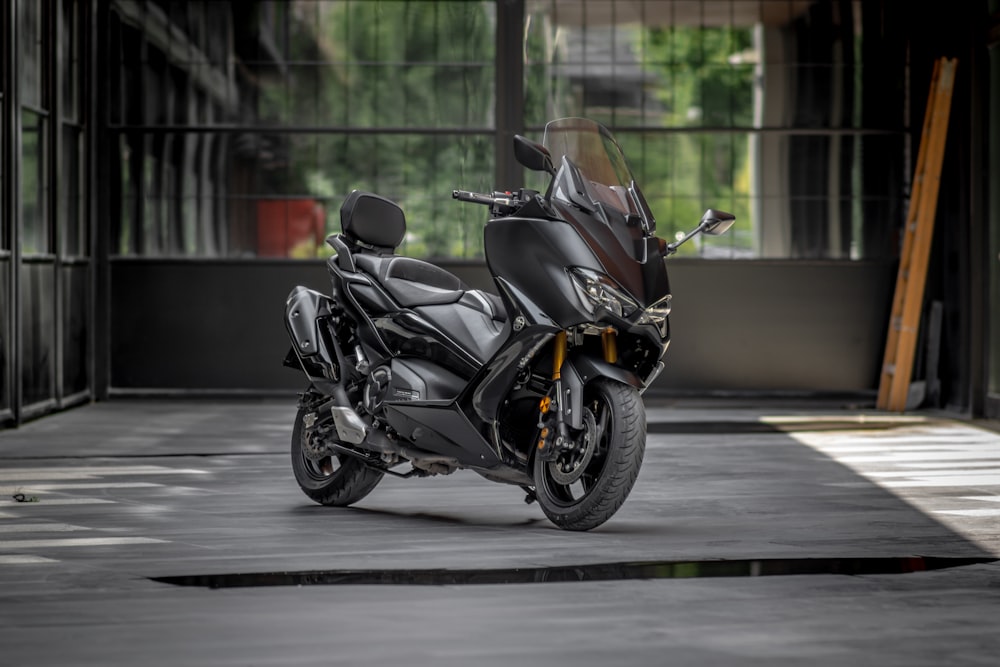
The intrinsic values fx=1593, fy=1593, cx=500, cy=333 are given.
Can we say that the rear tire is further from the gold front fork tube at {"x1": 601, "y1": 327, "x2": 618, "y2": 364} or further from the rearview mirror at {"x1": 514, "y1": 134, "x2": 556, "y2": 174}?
the rearview mirror at {"x1": 514, "y1": 134, "x2": 556, "y2": 174}

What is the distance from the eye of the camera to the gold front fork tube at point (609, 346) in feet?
19.3

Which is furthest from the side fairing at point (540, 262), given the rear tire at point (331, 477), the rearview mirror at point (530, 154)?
the rear tire at point (331, 477)

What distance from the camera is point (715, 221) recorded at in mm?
5793

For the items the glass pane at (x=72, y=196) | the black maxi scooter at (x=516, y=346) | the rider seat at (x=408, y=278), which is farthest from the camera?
the glass pane at (x=72, y=196)

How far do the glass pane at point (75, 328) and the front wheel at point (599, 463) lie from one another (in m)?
7.14

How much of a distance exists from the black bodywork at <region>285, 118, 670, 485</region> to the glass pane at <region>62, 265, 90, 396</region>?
5911 mm

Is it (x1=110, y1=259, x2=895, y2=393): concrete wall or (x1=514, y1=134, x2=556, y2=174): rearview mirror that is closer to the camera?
(x1=514, y1=134, x2=556, y2=174): rearview mirror

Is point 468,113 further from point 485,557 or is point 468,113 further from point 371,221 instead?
point 485,557

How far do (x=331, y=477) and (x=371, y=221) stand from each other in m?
1.10

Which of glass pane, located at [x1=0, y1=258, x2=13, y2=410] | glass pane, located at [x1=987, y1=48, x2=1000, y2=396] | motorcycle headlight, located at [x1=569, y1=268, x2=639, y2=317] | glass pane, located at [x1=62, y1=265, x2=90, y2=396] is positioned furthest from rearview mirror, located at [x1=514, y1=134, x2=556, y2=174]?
glass pane, located at [x1=62, y1=265, x2=90, y2=396]

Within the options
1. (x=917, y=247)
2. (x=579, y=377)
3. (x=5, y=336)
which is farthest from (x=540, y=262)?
(x=917, y=247)

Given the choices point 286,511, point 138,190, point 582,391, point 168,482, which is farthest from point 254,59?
point 582,391

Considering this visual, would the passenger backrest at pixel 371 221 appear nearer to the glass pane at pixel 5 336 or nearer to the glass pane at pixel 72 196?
the glass pane at pixel 5 336

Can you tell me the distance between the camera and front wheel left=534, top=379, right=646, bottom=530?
5.67 meters
